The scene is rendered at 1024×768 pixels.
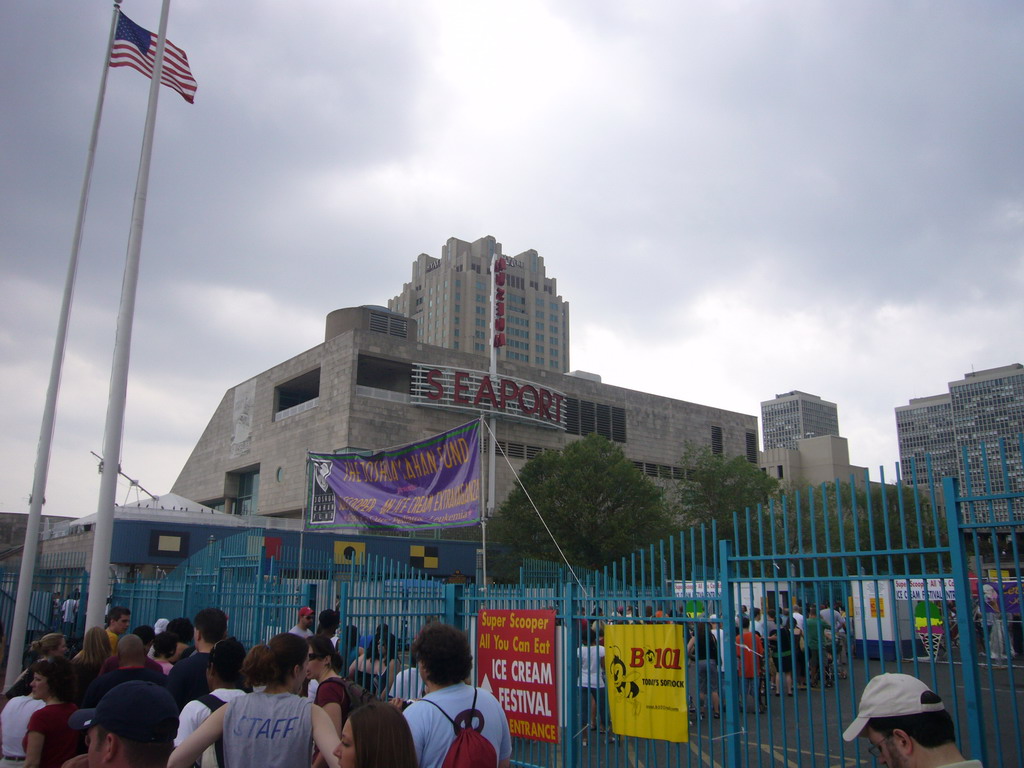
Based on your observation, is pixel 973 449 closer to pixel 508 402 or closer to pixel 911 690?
pixel 508 402

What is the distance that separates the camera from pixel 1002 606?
4680 mm

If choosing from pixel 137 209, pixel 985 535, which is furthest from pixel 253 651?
pixel 137 209

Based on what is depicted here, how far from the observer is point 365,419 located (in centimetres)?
4397

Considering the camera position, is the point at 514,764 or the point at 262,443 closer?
the point at 514,764

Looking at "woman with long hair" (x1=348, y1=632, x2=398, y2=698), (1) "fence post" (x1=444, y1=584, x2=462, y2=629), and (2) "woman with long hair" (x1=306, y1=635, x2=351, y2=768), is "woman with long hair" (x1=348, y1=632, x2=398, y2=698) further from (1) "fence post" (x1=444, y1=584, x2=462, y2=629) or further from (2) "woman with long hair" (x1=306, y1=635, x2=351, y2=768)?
(2) "woman with long hair" (x1=306, y1=635, x2=351, y2=768)

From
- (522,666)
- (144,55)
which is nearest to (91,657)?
(522,666)

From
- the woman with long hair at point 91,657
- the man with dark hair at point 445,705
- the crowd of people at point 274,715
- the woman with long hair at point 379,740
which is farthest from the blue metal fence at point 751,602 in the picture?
the woman with long hair at point 91,657

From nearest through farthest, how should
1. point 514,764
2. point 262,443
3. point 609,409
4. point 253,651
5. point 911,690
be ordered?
1. point 911,690
2. point 253,651
3. point 514,764
4. point 262,443
5. point 609,409

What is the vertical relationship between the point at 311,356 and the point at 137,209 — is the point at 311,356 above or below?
above

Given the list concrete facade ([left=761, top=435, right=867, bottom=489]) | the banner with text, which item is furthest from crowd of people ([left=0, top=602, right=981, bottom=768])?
concrete facade ([left=761, top=435, right=867, bottom=489])

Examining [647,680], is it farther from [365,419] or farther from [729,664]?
[365,419]

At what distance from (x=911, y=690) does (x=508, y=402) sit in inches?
1708

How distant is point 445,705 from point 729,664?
9.79 feet

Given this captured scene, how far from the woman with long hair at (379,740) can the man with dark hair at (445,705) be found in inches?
28.8
